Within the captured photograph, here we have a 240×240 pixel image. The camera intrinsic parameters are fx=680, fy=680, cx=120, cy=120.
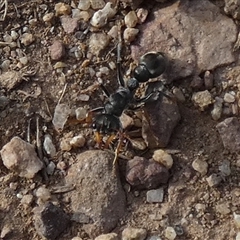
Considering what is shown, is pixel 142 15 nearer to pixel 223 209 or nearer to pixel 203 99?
pixel 203 99

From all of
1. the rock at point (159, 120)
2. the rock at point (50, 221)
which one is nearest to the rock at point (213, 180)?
the rock at point (159, 120)

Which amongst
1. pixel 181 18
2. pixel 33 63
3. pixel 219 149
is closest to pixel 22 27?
pixel 33 63

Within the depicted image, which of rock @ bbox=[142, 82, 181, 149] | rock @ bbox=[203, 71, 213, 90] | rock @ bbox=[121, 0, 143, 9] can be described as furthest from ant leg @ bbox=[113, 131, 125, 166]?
rock @ bbox=[121, 0, 143, 9]

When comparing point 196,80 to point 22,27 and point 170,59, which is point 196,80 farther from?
point 22,27

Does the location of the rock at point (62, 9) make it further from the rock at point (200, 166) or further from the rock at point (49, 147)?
the rock at point (200, 166)

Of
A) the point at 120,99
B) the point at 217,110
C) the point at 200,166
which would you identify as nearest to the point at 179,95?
the point at 217,110

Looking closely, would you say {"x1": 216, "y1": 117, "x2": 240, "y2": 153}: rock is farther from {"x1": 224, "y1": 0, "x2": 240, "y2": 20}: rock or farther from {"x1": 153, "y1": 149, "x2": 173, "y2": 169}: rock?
{"x1": 224, "y1": 0, "x2": 240, "y2": 20}: rock

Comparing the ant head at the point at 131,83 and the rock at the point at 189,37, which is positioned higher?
the rock at the point at 189,37
